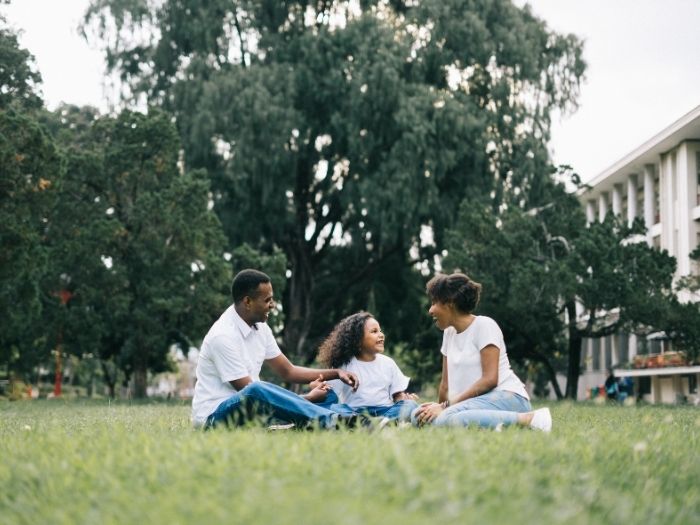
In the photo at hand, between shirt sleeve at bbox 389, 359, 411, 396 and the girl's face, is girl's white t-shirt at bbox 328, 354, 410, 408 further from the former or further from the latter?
the girl's face

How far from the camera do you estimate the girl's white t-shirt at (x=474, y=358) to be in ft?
27.1

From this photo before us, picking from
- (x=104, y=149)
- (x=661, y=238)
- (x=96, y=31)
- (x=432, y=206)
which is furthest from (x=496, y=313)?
(x=661, y=238)

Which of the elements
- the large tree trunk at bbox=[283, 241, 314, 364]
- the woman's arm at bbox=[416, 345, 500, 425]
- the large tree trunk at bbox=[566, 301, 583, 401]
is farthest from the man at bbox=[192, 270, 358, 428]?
the large tree trunk at bbox=[283, 241, 314, 364]

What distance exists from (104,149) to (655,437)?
26713 mm

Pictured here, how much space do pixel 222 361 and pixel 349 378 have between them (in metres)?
1.25

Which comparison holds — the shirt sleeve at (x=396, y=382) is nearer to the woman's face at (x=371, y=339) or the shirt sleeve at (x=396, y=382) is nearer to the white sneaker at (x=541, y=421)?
the woman's face at (x=371, y=339)

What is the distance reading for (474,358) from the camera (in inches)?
330

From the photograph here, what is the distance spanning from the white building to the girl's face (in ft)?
107

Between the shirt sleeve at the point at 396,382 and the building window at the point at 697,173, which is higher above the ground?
the building window at the point at 697,173

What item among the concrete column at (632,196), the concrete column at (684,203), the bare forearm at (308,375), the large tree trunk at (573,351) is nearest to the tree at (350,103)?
the large tree trunk at (573,351)

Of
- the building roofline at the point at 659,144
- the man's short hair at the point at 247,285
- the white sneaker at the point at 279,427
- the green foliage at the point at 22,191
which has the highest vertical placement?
the building roofline at the point at 659,144

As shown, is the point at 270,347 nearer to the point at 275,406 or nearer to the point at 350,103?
the point at 275,406

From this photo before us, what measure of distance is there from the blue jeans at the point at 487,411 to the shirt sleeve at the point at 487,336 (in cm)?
37

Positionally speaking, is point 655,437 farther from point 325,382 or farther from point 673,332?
point 673,332
